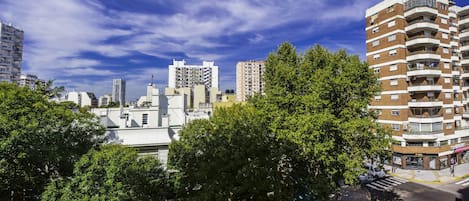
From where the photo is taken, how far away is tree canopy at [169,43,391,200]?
9820 millimetres

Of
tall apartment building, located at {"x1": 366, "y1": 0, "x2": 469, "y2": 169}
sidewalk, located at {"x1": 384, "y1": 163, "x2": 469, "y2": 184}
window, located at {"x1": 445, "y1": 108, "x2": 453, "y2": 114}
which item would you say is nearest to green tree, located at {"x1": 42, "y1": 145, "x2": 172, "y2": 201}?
sidewalk, located at {"x1": 384, "y1": 163, "x2": 469, "y2": 184}

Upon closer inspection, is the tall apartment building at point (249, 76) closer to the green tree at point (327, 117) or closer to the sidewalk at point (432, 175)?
the sidewalk at point (432, 175)

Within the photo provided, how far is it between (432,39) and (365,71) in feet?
73.8

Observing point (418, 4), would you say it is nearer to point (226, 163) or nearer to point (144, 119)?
point (226, 163)

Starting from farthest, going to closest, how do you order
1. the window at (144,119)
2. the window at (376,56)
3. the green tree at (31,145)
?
the window at (376,56) < the window at (144,119) < the green tree at (31,145)

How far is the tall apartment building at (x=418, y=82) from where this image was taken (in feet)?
95.6

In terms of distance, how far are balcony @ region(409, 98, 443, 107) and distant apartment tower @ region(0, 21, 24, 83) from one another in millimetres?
102867

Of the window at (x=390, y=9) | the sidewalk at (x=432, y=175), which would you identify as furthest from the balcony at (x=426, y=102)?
the window at (x=390, y=9)

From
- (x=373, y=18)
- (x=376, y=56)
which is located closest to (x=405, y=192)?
(x=376, y=56)

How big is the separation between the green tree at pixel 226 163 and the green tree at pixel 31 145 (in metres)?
5.36

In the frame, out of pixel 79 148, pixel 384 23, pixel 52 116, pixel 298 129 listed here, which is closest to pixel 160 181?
pixel 79 148

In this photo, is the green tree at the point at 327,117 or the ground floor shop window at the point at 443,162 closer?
the green tree at the point at 327,117

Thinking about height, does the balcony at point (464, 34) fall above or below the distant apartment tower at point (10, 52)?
below

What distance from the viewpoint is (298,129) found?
13398mm
